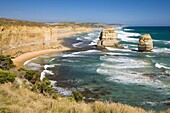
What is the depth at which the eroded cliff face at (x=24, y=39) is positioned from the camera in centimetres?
4307

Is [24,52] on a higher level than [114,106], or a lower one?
lower

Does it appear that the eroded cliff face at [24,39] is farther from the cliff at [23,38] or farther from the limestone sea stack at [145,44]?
the limestone sea stack at [145,44]

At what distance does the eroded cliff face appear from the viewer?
4307 centimetres

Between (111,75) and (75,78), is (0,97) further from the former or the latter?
(111,75)

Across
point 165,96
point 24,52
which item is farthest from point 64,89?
point 24,52

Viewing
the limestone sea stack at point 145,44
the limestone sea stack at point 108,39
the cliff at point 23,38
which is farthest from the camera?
the limestone sea stack at point 108,39

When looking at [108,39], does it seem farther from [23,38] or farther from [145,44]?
[23,38]

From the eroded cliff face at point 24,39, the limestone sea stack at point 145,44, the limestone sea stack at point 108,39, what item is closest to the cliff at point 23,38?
the eroded cliff face at point 24,39

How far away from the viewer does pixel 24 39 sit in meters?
48.4

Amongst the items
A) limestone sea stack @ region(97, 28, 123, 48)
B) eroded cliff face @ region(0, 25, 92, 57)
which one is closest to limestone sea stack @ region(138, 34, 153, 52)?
limestone sea stack @ region(97, 28, 123, 48)

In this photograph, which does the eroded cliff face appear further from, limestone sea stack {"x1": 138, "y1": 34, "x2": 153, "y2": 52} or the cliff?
limestone sea stack {"x1": 138, "y1": 34, "x2": 153, "y2": 52}

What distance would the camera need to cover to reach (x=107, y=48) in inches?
2237

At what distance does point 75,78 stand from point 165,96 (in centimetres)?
985

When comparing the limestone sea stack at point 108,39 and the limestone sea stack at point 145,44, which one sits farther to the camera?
the limestone sea stack at point 108,39
